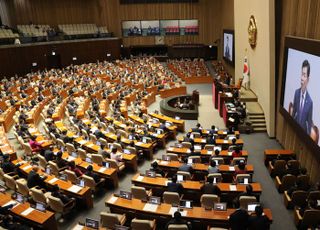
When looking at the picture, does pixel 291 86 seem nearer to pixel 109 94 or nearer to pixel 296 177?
pixel 296 177

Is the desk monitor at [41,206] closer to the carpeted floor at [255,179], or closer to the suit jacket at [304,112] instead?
the carpeted floor at [255,179]

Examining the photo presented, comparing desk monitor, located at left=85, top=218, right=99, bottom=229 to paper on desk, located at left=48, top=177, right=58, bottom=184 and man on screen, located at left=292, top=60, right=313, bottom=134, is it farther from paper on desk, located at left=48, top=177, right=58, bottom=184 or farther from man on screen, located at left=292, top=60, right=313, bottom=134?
man on screen, located at left=292, top=60, right=313, bottom=134

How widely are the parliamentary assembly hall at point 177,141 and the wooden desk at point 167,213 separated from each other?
3cm

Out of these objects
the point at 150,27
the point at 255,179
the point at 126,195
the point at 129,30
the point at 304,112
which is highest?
the point at 150,27

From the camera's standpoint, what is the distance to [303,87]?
30.5 feet

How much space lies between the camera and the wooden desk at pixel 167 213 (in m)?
6.95

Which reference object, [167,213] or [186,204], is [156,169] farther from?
[167,213]

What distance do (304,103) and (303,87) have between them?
0.51 m

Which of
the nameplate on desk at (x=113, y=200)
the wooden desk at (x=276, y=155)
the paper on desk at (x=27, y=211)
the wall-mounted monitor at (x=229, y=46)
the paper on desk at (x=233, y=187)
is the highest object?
the wall-mounted monitor at (x=229, y=46)

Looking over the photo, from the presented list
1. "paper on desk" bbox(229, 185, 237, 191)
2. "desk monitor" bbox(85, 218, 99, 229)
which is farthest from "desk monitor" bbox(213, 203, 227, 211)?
"desk monitor" bbox(85, 218, 99, 229)

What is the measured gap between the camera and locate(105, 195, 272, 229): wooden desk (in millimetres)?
6945

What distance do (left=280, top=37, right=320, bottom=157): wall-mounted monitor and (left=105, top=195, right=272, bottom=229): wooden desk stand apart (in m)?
3.20

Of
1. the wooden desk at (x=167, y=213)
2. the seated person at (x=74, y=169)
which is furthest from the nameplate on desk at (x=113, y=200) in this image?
the seated person at (x=74, y=169)

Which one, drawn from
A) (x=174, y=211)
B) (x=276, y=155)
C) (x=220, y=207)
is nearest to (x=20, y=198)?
(x=174, y=211)
